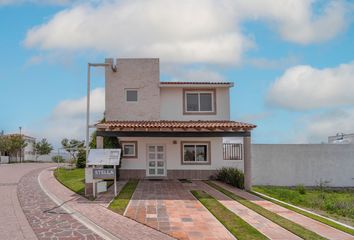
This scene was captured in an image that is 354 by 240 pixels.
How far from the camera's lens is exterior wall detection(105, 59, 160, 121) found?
23062 mm

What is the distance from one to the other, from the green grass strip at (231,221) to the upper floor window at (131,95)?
9.44 metres

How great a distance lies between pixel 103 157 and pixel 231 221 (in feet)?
22.3

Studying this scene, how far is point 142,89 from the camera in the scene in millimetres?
23219

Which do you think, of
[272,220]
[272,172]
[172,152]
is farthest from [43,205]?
[272,172]

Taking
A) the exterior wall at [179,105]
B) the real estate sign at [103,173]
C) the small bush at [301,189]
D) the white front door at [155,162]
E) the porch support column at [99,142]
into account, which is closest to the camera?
the real estate sign at [103,173]

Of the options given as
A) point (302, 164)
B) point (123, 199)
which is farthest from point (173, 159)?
point (123, 199)

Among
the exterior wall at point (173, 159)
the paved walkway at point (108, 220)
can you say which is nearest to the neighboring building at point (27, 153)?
the exterior wall at point (173, 159)

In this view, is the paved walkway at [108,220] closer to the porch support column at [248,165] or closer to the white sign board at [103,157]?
the white sign board at [103,157]

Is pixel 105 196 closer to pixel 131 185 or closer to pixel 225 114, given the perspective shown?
pixel 131 185

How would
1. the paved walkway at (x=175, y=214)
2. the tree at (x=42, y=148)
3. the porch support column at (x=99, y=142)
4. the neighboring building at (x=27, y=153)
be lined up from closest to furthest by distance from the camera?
the paved walkway at (x=175, y=214), the porch support column at (x=99, y=142), the neighboring building at (x=27, y=153), the tree at (x=42, y=148)

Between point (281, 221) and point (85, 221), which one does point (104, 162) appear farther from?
point (281, 221)

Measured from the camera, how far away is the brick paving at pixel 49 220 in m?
9.57

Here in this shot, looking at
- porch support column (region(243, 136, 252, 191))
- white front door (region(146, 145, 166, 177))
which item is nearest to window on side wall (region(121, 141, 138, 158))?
white front door (region(146, 145, 166, 177))

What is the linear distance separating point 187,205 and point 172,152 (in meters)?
9.28
